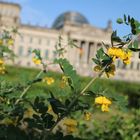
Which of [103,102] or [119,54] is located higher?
[119,54]

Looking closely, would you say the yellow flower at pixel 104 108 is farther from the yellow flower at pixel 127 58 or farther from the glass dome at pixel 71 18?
the glass dome at pixel 71 18

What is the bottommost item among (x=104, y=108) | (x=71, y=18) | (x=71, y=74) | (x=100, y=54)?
(x=71, y=18)

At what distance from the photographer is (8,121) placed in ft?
10.5

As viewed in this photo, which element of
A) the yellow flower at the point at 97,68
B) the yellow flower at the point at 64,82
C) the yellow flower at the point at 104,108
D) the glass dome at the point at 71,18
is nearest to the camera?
the yellow flower at the point at 104,108

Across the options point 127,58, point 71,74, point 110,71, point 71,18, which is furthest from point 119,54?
point 71,18

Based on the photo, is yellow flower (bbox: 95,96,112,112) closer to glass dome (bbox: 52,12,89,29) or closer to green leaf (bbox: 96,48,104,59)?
green leaf (bbox: 96,48,104,59)

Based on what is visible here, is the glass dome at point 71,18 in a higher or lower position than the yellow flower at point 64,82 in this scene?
lower

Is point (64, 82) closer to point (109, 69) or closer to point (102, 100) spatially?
point (109, 69)

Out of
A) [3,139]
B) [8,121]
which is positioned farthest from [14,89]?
[3,139]

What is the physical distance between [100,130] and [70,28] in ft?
295

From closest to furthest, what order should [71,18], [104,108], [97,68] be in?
[104,108] < [97,68] < [71,18]

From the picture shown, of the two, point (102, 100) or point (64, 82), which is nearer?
point (102, 100)

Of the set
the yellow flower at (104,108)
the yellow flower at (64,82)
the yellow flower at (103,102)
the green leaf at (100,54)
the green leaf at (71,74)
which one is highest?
the green leaf at (100,54)

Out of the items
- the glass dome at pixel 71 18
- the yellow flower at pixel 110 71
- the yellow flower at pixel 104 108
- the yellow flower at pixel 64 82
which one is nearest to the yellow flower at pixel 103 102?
the yellow flower at pixel 104 108
